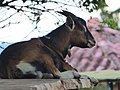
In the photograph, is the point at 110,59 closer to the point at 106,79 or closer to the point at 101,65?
the point at 101,65

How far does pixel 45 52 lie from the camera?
2664 millimetres

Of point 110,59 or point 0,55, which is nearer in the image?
point 0,55

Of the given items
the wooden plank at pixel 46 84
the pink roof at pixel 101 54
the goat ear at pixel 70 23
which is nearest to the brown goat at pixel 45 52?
the goat ear at pixel 70 23

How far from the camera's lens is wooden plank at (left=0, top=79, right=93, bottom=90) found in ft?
5.66

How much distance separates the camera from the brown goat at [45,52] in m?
2.60

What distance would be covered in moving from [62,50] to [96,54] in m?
4.70

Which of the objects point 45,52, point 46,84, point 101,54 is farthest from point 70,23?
point 101,54

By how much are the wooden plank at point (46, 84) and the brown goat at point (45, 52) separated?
19 cm

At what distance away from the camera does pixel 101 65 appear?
7.35 metres

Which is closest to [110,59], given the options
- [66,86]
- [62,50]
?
[62,50]

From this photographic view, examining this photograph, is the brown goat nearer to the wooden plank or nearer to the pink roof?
the wooden plank

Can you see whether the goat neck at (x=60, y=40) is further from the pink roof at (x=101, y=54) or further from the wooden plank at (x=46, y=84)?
the pink roof at (x=101, y=54)

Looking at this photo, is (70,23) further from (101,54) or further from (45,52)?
(101,54)

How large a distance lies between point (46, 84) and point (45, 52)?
0.87 m
